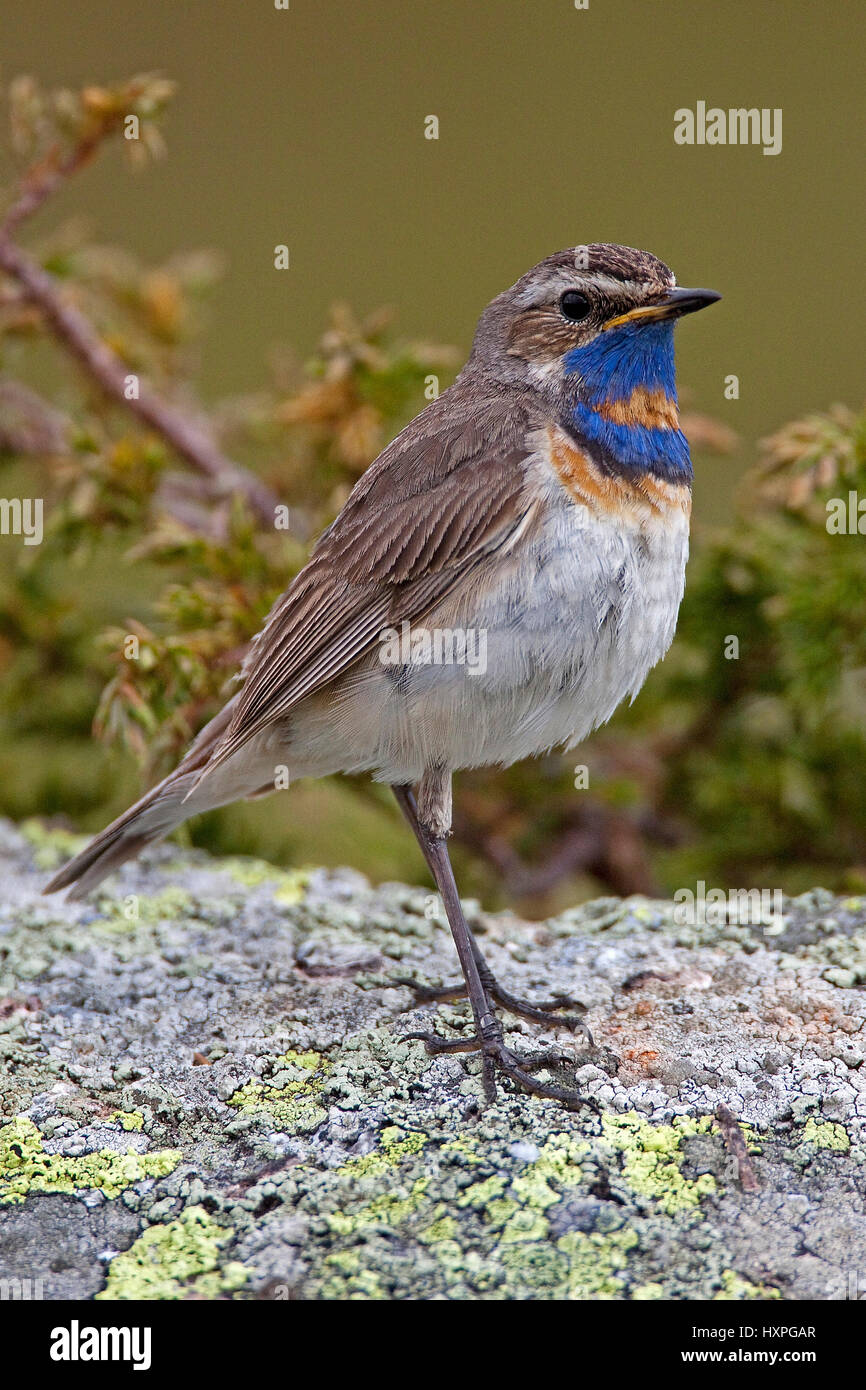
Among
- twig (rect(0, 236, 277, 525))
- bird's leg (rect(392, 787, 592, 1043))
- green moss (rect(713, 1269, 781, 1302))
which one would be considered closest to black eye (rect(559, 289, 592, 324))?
bird's leg (rect(392, 787, 592, 1043))

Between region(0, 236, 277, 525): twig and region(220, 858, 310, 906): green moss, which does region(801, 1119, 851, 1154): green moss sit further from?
region(0, 236, 277, 525): twig

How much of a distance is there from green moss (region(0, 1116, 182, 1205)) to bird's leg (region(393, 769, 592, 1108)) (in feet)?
2.41

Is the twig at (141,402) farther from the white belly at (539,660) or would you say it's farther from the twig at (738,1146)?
the twig at (738,1146)

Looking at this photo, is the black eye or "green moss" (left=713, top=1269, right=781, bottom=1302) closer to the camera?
"green moss" (left=713, top=1269, right=781, bottom=1302)

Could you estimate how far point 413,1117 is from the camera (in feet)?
9.66

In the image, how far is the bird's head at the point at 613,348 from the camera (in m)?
3.68

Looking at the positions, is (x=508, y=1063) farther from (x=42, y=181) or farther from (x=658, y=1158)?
(x=42, y=181)

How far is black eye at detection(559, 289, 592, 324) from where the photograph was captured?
3768 millimetres

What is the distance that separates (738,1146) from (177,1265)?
3.77ft

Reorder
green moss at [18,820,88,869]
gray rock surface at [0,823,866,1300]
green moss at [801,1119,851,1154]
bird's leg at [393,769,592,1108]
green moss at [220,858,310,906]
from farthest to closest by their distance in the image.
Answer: green moss at [18,820,88,869]
green moss at [220,858,310,906]
bird's leg at [393,769,592,1108]
green moss at [801,1119,851,1154]
gray rock surface at [0,823,866,1300]

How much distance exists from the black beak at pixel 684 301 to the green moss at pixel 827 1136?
2.11 m

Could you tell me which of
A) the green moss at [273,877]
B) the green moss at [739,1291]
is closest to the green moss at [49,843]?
the green moss at [273,877]

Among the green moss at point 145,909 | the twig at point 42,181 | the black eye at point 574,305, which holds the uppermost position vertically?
the twig at point 42,181

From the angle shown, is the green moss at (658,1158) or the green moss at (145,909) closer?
the green moss at (658,1158)
